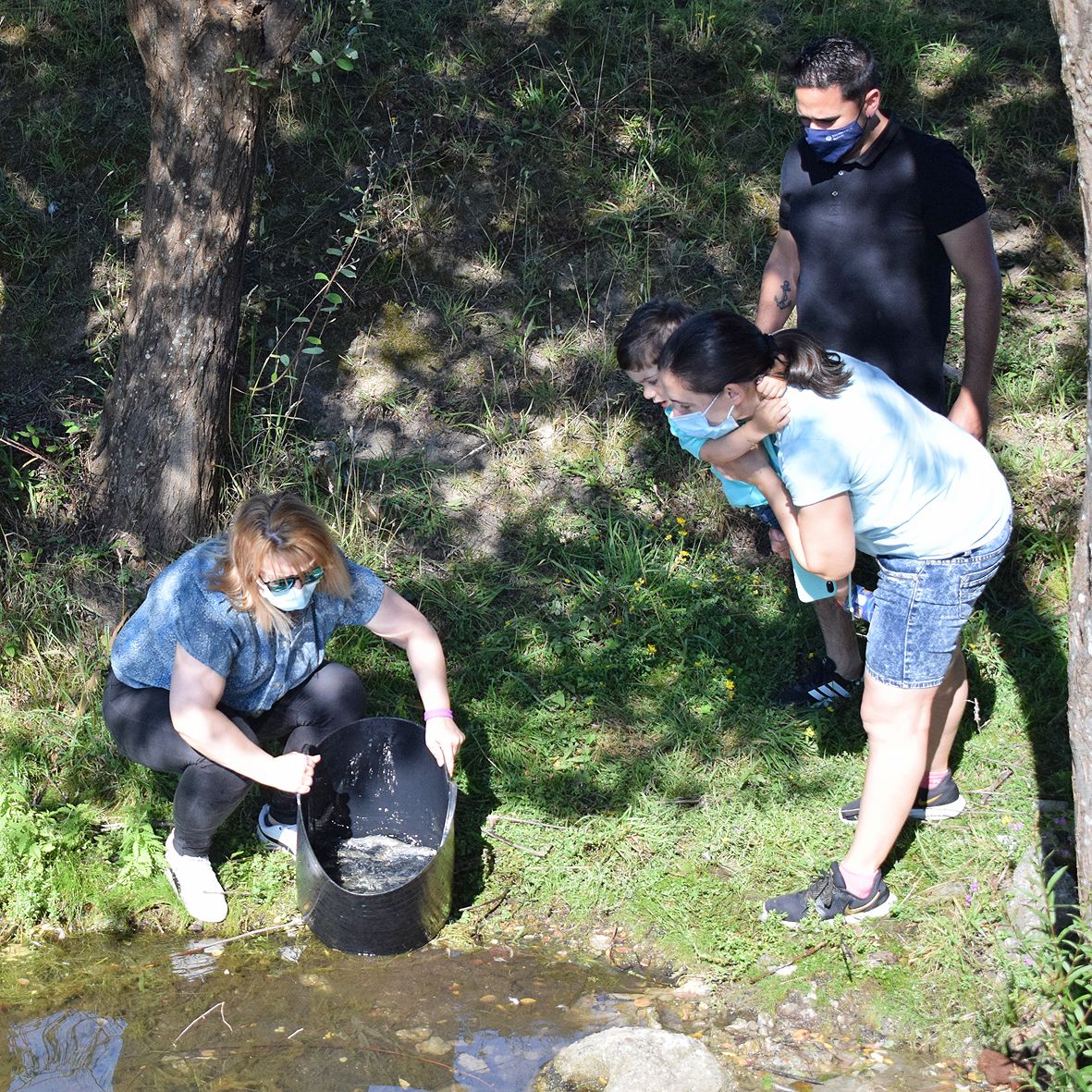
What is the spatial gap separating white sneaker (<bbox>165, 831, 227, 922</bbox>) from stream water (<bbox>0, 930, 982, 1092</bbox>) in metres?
0.11

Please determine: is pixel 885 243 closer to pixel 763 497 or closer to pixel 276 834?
pixel 763 497

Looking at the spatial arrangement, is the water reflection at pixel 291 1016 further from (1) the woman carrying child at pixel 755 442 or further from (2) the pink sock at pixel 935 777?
(1) the woman carrying child at pixel 755 442

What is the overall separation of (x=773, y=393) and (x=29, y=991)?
9.00 feet

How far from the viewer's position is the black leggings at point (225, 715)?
359cm

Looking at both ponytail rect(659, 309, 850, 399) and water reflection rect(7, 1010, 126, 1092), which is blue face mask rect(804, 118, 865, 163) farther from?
water reflection rect(7, 1010, 126, 1092)

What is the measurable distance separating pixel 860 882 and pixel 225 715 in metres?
1.94

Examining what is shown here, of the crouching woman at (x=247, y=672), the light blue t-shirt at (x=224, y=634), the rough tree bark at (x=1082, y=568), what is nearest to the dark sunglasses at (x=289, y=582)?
the crouching woman at (x=247, y=672)

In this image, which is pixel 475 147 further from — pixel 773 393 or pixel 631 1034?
pixel 631 1034

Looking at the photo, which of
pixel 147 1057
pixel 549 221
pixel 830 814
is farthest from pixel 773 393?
pixel 549 221

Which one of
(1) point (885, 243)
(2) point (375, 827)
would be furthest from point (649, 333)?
(2) point (375, 827)

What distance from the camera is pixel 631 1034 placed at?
3086 millimetres

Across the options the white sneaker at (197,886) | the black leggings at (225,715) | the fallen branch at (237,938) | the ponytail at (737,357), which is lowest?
the fallen branch at (237,938)

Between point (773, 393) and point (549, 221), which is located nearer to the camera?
point (773, 393)

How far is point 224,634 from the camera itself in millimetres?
3391
